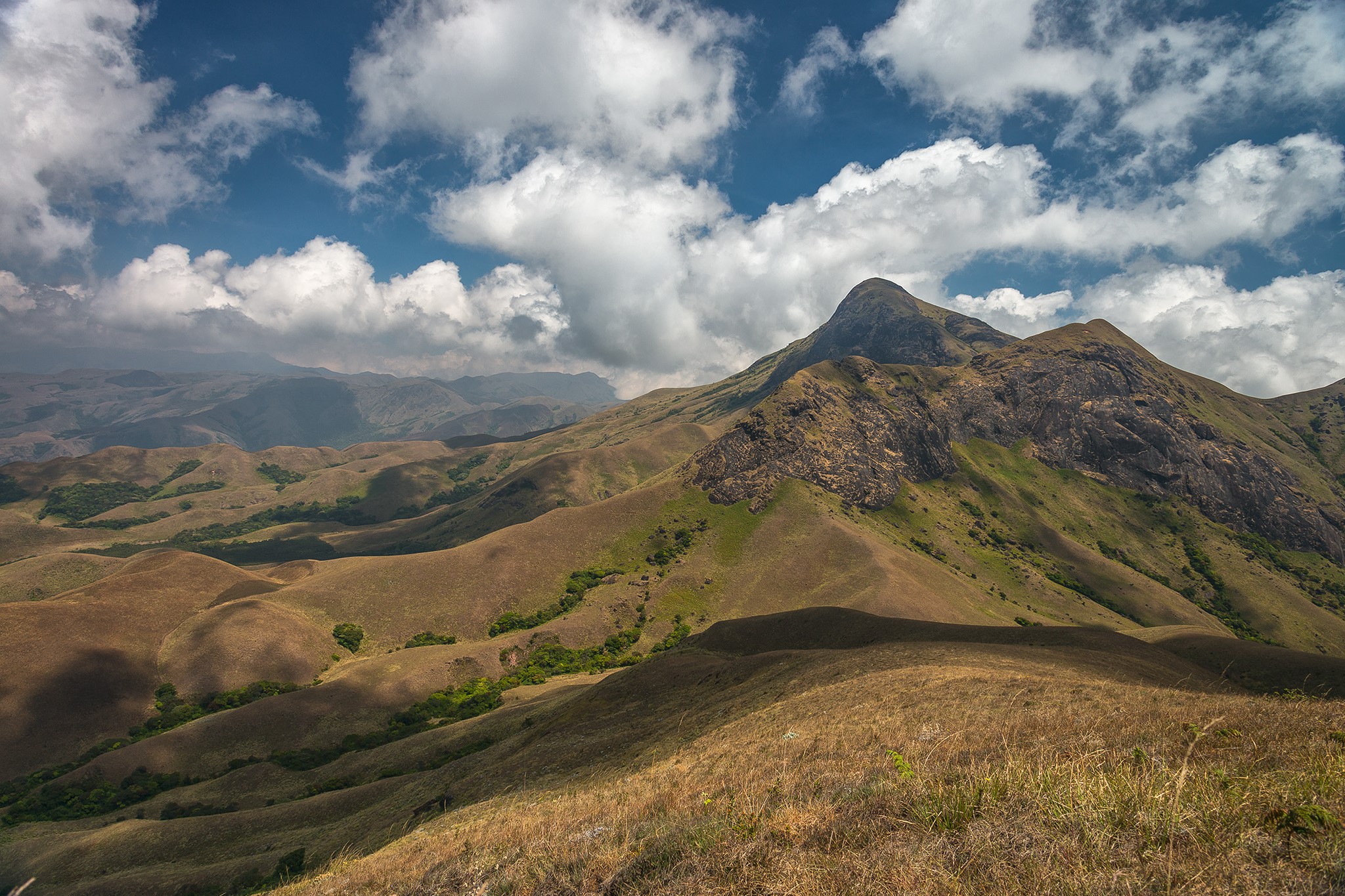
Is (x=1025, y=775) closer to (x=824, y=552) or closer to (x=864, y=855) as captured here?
(x=864, y=855)

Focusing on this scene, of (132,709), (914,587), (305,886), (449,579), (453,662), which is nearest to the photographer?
(305,886)


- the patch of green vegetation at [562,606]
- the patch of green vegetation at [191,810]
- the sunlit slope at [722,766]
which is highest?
the sunlit slope at [722,766]

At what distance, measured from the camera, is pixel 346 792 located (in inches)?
1519

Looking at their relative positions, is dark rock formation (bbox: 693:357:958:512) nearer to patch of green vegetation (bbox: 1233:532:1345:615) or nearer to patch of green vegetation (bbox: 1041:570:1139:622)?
patch of green vegetation (bbox: 1041:570:1139:622)

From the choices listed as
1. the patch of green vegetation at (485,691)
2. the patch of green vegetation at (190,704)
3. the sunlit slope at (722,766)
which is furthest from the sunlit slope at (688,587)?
the sunlit slope at (722,766)

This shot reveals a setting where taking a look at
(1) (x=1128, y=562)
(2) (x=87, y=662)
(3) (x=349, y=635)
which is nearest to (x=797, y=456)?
(1) (x=1128, y=562)

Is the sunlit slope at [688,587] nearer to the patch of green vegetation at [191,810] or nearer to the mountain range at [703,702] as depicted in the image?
the mountain range at [703,702]

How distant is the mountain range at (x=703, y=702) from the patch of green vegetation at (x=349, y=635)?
1.21m

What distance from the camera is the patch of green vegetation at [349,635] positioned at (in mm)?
107500

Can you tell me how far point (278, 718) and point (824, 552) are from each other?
11480 centimetres

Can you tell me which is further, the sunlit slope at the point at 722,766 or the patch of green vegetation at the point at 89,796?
the patch of green vegetation at the point at 89,796

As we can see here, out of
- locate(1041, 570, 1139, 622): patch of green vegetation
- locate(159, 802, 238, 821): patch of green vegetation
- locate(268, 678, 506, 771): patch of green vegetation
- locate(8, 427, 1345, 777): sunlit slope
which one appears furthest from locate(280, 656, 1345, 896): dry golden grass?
locate(1041, 570, 1139, 622): patch of green vegetation

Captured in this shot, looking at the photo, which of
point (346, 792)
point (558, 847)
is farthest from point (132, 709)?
point (558, 847)

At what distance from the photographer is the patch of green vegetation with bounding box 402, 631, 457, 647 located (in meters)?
111
